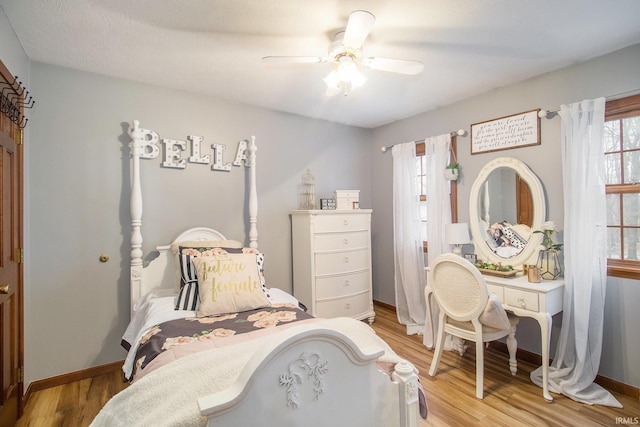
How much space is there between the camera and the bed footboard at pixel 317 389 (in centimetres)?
95

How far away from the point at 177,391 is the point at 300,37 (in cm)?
200

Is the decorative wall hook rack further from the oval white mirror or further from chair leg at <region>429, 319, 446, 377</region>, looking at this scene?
the oval white mirror

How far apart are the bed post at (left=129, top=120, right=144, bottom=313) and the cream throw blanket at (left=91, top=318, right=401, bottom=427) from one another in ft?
4.88

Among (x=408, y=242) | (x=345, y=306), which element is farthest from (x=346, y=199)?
(x=345, y=306)

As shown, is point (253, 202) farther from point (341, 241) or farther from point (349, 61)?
point (349, 61)

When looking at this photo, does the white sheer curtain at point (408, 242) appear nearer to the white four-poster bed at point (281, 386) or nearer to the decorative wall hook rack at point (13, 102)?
the white four-poster bed at point (281, 386)

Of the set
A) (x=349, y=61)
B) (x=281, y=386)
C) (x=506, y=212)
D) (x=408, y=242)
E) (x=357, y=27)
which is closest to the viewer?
(x=281, y=386)

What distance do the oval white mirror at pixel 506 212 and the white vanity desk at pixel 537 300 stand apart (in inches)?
13.8

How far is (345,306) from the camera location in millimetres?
3293

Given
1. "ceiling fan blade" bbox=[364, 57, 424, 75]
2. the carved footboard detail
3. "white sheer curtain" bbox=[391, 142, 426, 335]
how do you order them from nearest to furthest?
1. the carved footboard detail
2. "ceiling fan blade" bbox=[364, 57, 424, 75]
3. "white sheer curtain" bbox=[391, 142, 426, 335]

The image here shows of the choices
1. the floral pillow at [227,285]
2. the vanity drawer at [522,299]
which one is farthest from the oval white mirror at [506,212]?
the floral pillow at [227,285]

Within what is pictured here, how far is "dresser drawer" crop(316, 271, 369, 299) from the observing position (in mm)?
3145

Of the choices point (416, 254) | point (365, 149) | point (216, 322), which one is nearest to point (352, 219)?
point (416, 254)

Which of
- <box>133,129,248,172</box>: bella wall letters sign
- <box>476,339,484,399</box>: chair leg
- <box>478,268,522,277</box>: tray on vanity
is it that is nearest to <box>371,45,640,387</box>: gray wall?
<box>478,268,522,277</box>: tray on vanity
